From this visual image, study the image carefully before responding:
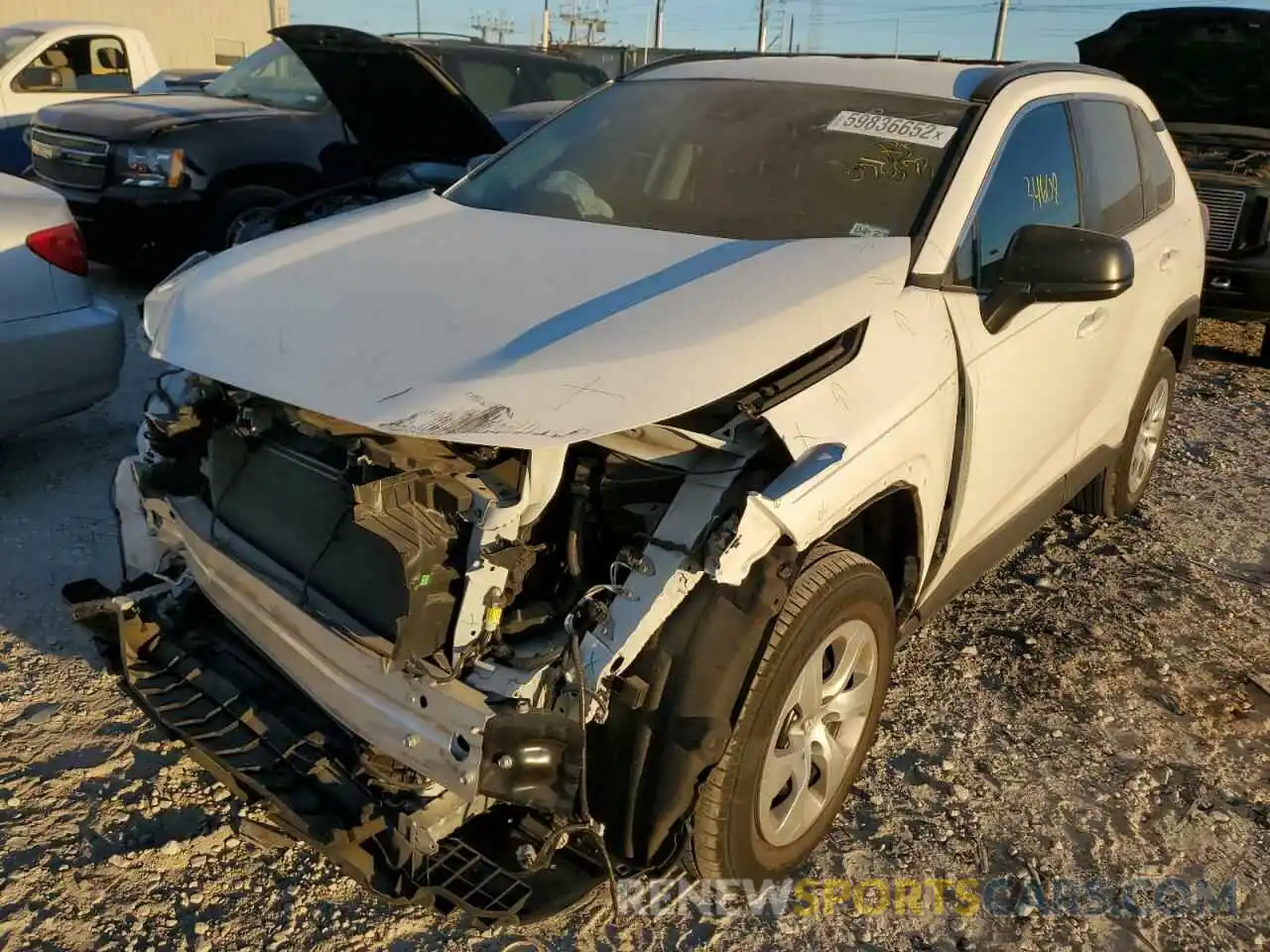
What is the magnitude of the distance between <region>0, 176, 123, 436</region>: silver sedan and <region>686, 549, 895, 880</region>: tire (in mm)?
3278

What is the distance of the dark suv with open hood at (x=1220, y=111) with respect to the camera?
7.21 metres

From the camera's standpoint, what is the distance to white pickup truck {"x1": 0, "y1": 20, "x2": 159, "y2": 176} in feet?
31.9

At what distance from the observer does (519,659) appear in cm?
220

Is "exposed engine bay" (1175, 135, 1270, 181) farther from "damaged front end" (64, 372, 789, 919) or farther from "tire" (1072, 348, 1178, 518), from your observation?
"damaged front end" (64, 372, 789, 919)

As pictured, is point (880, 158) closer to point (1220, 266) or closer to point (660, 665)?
point (660, 665)

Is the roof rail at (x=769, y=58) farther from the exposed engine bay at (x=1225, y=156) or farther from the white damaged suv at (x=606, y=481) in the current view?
the exposed engine bay at (x=1225, y=156)

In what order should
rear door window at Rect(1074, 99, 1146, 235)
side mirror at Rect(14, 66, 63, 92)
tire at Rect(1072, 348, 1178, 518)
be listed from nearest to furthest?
rear door window at Rect(1074, 99, 1146, 235)
tire at Rect(1072, 348, 1178, 518)
side mirror at Rect(14, 66, 63, 92)

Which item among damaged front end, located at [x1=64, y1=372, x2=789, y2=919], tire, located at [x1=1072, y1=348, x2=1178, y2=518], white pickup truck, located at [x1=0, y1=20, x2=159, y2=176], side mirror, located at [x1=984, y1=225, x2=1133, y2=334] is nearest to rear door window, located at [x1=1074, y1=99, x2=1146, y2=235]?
tire, located at [x1=1072, y1=348, x2=1178, y2=518]

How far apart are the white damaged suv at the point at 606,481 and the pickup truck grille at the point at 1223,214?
4.64 metres

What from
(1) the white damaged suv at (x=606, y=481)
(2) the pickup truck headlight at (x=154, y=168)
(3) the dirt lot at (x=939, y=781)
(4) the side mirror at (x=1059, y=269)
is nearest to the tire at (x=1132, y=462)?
(3) the dirt lot at (x=939, y=781)

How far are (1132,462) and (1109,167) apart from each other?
135 centimetres

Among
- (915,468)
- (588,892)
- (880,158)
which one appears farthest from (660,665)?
(880,158)

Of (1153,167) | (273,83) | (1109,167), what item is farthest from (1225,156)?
(273,83)

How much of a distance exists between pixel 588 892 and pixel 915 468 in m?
1.26
